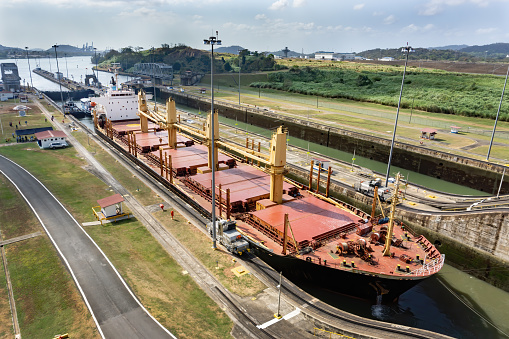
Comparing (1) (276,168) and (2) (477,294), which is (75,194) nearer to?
(1) (276,168)

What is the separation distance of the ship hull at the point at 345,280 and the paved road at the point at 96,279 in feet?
33.0

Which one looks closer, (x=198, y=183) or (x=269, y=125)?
(x=198, y=183)

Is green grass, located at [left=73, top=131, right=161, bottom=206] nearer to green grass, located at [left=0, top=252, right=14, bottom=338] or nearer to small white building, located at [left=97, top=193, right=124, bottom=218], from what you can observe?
small white building, located at [left=97, top=193, right=124, bottom=218]

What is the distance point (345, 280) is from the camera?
22844 mm

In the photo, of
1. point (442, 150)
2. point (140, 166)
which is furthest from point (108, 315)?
point (442, 150)

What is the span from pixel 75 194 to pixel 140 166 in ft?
38.0

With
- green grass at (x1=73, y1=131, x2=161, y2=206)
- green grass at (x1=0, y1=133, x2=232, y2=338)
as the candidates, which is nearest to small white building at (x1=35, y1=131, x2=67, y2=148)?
green grass at (x1=73, y1=131, x2=161, y2=206)

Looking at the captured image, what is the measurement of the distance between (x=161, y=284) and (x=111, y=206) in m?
13.3

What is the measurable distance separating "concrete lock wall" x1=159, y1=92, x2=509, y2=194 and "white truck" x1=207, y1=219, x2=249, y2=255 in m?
35.5

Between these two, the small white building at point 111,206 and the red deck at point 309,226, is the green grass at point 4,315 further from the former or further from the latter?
the red deck at point 309,226

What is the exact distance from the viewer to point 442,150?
51344mm

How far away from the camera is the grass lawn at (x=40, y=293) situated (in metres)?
18.9

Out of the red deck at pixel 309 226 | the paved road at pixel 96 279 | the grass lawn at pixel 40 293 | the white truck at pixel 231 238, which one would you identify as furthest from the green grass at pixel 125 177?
the white truck at pixel 231 238

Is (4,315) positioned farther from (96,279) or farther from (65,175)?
(65,175)
